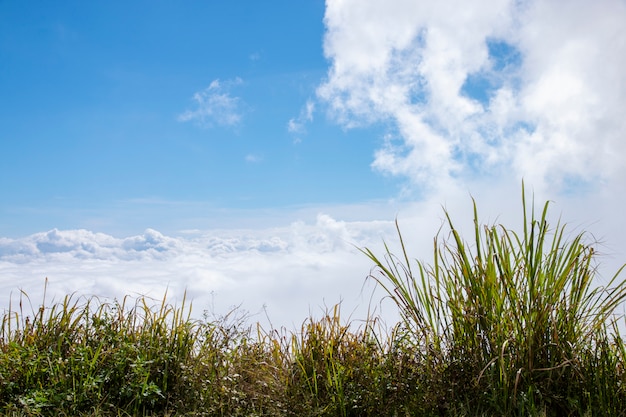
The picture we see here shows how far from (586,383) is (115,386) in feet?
11.2

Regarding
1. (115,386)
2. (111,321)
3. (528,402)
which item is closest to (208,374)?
(115,386)

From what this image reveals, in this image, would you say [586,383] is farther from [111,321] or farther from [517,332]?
[111,321]

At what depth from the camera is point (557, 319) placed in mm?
4020

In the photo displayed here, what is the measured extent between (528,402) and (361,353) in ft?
4.18

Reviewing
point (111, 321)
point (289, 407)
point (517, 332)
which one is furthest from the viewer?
point (111, 321)

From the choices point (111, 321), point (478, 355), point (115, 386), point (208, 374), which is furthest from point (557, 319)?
point (111, 321)

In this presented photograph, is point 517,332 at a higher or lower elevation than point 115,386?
higher

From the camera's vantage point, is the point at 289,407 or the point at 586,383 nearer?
the point at 586,383

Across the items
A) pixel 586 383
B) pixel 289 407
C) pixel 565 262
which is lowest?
pixel 289 407

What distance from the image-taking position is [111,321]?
16.9ft

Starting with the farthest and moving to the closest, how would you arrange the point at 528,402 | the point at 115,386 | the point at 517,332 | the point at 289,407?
1. the point at 115,386
2. the point at 289,407
3. the point at 517,332
4. the point at 528,402

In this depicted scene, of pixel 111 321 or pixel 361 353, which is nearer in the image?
pixel 361 353

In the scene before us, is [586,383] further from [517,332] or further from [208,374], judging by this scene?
[208,374]

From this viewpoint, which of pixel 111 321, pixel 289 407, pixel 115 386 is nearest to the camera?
pixel 289 407
